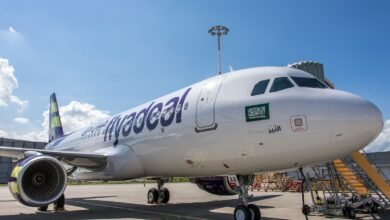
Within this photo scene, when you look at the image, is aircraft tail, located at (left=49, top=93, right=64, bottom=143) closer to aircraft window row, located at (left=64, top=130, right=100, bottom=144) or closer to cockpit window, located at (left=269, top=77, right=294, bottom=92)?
aircraft window row, located at (left=64, top=130, right=100, bottom=144)

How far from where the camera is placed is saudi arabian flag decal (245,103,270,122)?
25.3 ft

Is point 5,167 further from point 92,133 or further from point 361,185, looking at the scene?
point 361,185

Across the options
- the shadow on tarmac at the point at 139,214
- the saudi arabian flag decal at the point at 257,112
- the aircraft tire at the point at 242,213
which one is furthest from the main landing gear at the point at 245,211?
the shadow on tarmac at the point at 139,214

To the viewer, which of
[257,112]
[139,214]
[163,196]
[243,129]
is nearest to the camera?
[257,112]

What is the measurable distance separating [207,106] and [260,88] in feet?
4.96

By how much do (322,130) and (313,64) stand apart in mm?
9680

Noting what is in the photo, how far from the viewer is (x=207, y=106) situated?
9109mm

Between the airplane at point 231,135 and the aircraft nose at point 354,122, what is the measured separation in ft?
0.06

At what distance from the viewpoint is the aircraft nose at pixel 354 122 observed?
664 centimetres

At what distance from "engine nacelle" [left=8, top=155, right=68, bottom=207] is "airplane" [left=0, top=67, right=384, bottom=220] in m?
0.03

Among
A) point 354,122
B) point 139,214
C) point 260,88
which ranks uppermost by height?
point 260,88

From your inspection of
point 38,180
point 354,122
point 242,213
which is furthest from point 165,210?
point 354,122

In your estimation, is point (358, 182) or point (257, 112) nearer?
point (257, 112)

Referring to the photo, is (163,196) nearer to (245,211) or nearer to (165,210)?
(165,210)
